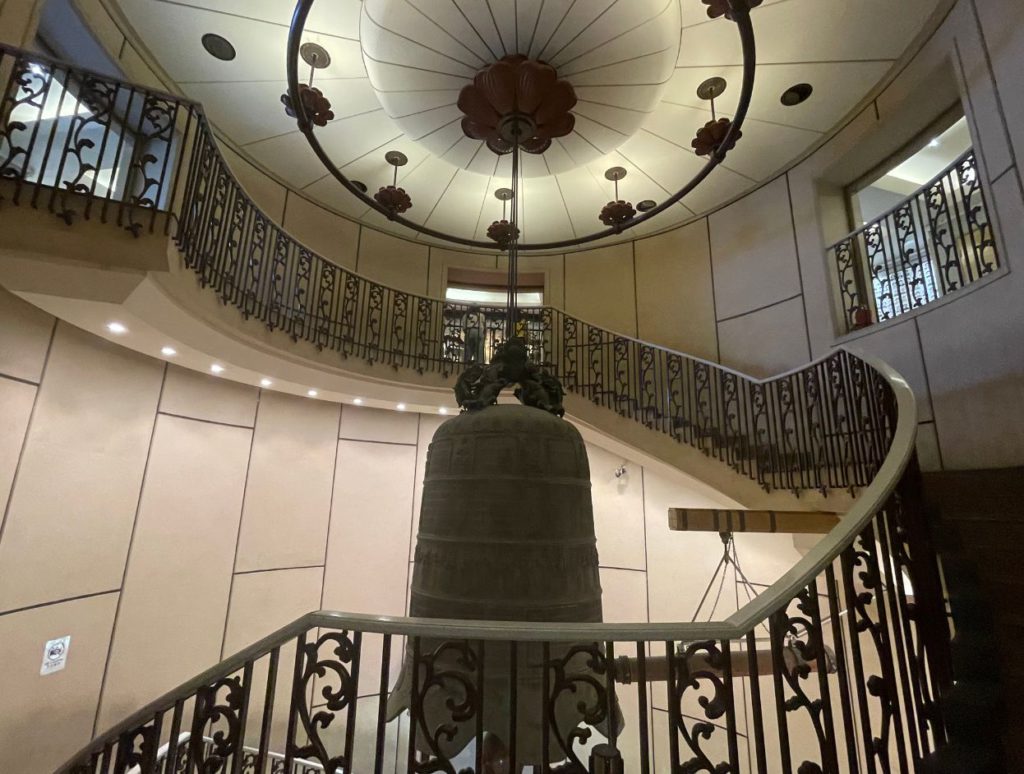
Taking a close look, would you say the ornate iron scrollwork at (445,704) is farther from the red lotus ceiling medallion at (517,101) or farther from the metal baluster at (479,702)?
the red lotus ceiling medallion at (517,101)

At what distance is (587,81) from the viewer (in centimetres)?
307

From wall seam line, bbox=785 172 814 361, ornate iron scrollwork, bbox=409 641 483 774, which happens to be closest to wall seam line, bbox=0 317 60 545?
ornate iron scrollwork, bbox=409 641 483 774

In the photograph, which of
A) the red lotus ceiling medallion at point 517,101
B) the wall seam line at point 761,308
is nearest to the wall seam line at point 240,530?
the red lotus ceiling medallion at point 517,101

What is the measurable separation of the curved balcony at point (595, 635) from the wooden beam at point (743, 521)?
28 centimetres

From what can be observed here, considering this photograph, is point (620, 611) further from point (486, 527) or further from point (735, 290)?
point (486, 527)

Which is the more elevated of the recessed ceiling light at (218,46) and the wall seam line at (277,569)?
the recessed ceiling light at (218,46)

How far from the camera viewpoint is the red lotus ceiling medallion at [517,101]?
2.54 metres

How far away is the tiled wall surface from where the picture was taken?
331 centimetres

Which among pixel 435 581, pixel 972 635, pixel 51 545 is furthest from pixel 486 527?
pixel 51 545

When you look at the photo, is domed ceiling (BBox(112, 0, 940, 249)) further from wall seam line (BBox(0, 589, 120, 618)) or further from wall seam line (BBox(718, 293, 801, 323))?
wall seam line (BBox(0, 589, 120, 618))

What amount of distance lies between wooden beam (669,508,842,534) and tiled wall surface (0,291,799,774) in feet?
4.42

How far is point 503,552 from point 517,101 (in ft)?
7.40

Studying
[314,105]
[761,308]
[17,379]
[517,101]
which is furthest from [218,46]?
[761,308]

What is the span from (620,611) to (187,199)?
535cm
